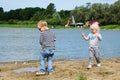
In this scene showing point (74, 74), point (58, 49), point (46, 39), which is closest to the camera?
point (74, 74)

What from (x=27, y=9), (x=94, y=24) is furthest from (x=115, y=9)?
(x=94, y=24)

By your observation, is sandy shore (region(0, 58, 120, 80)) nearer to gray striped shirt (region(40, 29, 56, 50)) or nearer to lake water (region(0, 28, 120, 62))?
gray striped shirt (region(40, 29, 56, 50))

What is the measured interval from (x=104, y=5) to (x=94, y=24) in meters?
105

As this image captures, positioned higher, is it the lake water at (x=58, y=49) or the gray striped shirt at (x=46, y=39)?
the gray striped shirt at (x=46, y=39)

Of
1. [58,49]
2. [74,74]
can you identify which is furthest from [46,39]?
[58,49]

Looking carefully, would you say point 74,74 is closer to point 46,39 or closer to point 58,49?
point 46,39

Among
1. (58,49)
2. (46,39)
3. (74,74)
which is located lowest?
(58,49)

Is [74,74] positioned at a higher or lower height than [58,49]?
higher

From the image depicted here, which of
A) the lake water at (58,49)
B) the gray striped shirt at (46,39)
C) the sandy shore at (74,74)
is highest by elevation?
the gray striped shirt at (46,39)

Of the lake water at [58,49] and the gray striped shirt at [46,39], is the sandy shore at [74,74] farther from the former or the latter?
the lake water at [58,49]

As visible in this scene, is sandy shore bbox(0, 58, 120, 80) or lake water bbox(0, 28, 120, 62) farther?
lake water bbox(0, 28, 120, 62)

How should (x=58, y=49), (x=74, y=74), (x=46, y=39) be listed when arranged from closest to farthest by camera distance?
1. (x=74, y=74)
2. (x=46, y=39)
3. (x=58, y=49)

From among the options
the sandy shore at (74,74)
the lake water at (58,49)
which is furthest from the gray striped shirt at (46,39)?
the lake water at (58,49)

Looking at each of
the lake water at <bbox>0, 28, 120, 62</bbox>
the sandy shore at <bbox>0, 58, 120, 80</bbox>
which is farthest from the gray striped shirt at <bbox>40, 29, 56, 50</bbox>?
the lake water at <bbox>0, 28, 120, 62</bbox>
